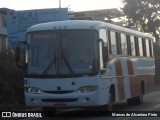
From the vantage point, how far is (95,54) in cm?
1722

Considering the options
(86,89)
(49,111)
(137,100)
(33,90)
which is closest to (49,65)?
(33,90)

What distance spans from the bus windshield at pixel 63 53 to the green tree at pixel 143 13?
157 feet

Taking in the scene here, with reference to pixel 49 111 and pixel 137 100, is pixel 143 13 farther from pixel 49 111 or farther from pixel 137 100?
pixel 49 111

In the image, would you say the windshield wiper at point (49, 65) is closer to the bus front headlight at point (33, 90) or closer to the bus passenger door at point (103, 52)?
the bus front headlight at point (33, 90)

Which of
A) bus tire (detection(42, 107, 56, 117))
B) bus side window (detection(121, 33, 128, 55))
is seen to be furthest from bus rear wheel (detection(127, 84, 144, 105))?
bus tire (detection(42, 107, 56, 117))

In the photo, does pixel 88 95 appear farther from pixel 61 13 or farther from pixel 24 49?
pixel 61 13

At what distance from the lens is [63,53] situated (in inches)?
680

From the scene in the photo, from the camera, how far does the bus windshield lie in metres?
17.0

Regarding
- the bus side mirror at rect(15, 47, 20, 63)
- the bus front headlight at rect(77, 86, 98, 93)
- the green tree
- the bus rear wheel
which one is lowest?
the bus rear wheel

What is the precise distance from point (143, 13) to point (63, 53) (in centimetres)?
4961

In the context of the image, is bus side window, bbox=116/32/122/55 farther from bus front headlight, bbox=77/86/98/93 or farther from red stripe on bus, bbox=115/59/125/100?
bus front headlight, bbox=77/86/98/93

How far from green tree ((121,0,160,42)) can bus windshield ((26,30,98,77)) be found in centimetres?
4780

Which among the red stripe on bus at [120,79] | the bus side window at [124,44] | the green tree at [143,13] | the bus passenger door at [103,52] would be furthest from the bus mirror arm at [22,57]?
the green tree at [143,13]

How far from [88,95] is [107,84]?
5.19 ft
